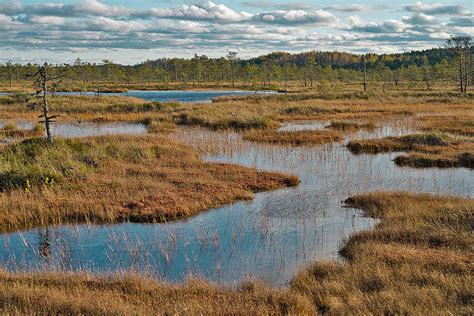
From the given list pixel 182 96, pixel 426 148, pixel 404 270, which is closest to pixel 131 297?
pixel 404 270

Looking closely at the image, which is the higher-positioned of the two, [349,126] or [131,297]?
[349,126]

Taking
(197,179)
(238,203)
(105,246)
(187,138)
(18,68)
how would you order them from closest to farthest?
(105,246) < (238,203) < (197,179) < (187,138) < (18,68)

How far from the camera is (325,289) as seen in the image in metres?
9.58

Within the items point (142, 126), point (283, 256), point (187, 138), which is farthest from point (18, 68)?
point (283, 256)

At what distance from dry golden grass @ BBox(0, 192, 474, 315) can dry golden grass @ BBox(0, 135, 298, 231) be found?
19.2ft

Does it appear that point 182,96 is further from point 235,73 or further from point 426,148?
point 426,148

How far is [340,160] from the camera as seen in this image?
26.4 m

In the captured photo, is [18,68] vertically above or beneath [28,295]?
above

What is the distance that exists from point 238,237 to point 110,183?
723 cm

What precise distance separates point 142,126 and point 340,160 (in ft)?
72.7

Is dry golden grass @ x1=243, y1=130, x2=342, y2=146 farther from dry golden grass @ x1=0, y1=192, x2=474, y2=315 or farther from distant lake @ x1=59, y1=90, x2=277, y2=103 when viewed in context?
distant lake @ x1=59, y1=90, x2=277, y2=103

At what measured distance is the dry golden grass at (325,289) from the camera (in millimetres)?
8422

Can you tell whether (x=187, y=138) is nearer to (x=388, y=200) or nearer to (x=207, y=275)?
(x=388, y=200)

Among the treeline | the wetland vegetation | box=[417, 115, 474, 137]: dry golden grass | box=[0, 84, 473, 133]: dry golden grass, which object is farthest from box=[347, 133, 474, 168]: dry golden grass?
the treeline
